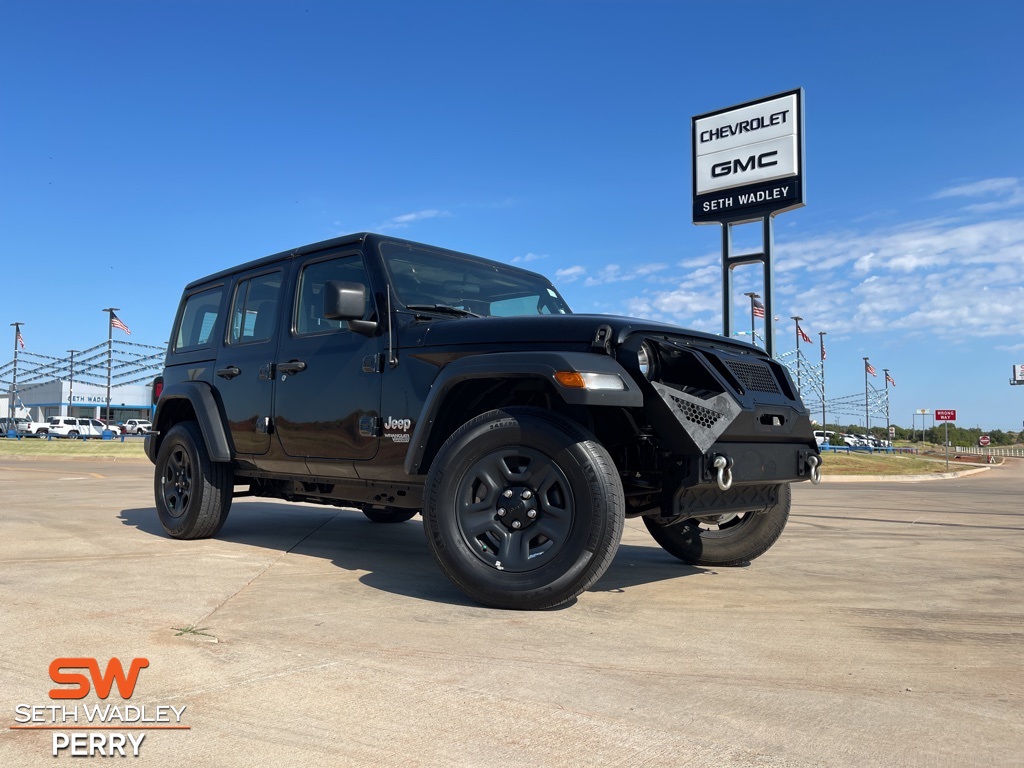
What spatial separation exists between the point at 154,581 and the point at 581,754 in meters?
3.23

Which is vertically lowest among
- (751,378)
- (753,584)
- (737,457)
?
(753,584)

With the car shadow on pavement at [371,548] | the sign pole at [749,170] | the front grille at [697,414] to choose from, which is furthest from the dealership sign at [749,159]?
the front grille at [697,414]

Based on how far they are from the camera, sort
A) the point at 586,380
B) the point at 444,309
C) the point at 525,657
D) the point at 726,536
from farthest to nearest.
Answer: the point at 726,536
the point at 444,309
the point at 586,380
the point at 525,657

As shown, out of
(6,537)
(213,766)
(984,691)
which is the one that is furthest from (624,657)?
(6,537)

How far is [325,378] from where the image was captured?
17.1 feet

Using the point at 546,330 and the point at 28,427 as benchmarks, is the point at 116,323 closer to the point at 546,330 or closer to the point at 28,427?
the point at 28,427

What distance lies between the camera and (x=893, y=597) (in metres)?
4.46

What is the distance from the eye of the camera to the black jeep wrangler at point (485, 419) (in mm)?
3834

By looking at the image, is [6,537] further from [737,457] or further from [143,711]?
[737,457]

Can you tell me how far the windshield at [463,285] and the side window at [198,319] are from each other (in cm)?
216

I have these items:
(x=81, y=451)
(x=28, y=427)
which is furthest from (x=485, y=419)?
(x=28, y=427)

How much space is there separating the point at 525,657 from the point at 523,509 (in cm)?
92
